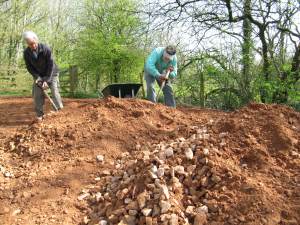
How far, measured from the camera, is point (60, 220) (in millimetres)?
3305

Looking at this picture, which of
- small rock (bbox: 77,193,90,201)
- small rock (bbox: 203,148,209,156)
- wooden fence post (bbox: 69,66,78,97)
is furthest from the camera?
wooden fence post (bbox: 69,66,78,97)

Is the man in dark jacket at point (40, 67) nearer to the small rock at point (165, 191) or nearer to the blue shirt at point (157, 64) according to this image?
the blue shirt at point (157, 64)

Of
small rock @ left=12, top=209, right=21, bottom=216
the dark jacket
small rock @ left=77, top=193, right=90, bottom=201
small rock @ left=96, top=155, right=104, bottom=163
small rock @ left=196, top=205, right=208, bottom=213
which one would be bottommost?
small rock @ left=12, top=209, right=21, bottom=216

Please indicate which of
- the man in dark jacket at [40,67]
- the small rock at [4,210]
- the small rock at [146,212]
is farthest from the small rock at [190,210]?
the man in dark jacket at [40,67]

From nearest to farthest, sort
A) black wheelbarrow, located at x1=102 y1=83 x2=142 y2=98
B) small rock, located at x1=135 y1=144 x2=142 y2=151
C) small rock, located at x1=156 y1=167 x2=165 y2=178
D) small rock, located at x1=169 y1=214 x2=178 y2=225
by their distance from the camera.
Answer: small rock, located at x1=169 y1=214 x2=178 y2=225, small rock, located at x1=156 y1=167 x2=165 y2=178, small rock, located at x1=135 y1=144 x2=142 y2=151, black wheelbarrow, located at x1=102 y1=83 x2=142 y2=98

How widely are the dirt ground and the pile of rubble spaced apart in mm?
64

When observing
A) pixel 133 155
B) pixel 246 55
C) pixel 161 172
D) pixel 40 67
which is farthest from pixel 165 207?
pixel 246 55

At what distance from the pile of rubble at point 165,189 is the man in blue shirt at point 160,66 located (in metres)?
2.85

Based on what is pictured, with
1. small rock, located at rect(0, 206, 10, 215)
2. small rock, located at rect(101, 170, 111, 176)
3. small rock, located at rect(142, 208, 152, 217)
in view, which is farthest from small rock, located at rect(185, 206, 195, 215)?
small rock, located at rect(0, 206, 10, 215)

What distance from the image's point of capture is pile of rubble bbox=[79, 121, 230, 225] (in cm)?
291

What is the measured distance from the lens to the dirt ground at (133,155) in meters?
2.94

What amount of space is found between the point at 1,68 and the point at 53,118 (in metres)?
12.1

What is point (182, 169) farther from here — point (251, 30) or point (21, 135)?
point (251, 30)

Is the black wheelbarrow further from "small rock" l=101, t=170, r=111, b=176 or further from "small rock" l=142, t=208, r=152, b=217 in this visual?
"small rock" l=142, t=208, r=152, b=217
